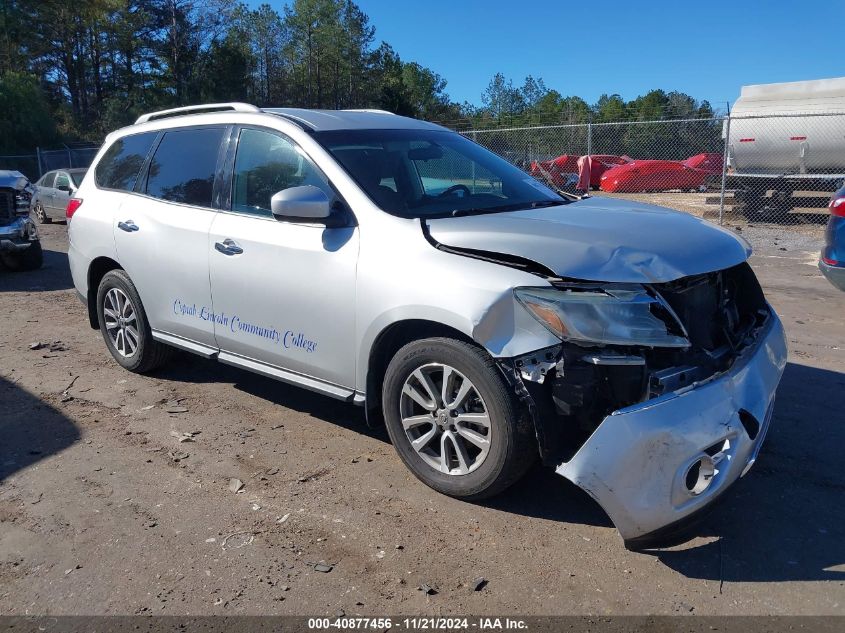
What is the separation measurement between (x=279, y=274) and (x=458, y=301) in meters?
1.28

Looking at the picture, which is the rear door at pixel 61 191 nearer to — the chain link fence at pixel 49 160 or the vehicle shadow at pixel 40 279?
the vehicle shadow at pixel 40 279

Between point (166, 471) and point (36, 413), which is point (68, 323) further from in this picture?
point (166, 471)

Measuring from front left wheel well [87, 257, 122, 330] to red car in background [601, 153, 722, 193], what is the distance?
20.1m

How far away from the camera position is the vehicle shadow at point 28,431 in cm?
409

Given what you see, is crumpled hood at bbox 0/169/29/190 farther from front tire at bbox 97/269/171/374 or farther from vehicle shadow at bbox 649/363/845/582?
vehicle shadow at bbox 649/363/845/582

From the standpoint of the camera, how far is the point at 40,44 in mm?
45656

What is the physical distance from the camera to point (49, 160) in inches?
1102

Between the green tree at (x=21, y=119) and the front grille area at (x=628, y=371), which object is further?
the green tree at (x=21, y=119)

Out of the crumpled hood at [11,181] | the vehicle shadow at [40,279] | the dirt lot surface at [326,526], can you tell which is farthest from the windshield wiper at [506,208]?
the crumpled hood at [11,181]

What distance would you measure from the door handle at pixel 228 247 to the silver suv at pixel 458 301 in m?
0.01

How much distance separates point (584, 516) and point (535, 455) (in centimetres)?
42

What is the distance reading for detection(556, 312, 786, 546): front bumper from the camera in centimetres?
275

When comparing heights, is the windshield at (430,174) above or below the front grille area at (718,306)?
above

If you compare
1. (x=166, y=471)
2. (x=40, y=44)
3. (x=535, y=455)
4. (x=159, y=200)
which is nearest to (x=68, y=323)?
(x=159, y=200)
